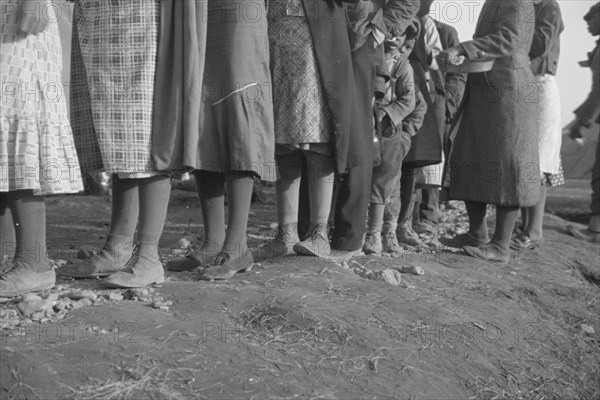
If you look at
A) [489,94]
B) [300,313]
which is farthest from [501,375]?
[489,94]

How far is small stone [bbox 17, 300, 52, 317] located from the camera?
3180mm

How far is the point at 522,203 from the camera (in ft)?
17.6

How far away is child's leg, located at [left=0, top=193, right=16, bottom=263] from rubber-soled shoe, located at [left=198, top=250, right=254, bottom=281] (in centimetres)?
98

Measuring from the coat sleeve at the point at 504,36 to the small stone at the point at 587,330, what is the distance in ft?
6.06

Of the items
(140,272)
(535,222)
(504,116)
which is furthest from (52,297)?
(535,222)

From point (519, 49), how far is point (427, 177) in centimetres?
155

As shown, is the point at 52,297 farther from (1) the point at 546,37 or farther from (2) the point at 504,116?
(1) the point at 546,37

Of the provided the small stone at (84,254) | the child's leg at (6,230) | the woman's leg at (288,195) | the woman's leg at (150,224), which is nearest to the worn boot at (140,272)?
the woman's leg at (150,224)

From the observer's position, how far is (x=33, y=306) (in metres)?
3.21

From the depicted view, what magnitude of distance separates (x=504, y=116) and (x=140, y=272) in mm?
2866

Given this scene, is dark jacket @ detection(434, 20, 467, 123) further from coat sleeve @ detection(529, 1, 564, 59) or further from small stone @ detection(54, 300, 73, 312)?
small stone @ detection(54, 300, 73, 312)

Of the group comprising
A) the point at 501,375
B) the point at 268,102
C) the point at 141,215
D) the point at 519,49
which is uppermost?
the point at 519,49

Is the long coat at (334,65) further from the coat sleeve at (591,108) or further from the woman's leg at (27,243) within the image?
the coat sleeve at (591,108)

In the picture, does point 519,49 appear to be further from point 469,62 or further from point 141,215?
point 141,215
